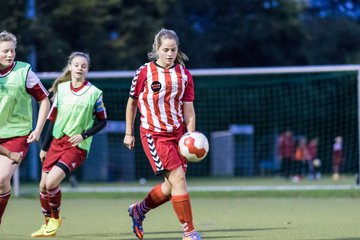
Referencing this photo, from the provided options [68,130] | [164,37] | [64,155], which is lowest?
[64,155]

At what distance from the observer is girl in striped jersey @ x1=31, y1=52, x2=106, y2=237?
361 inches

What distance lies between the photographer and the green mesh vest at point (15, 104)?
822 centimetres

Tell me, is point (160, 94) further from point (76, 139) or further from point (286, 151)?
point (286, 151)

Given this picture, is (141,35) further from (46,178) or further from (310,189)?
(46,178)

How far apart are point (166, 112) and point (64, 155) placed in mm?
1581

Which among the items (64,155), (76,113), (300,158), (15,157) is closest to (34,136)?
(15,157)

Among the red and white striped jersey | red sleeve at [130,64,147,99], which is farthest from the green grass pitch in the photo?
red sleeve at [130,64,147,99]

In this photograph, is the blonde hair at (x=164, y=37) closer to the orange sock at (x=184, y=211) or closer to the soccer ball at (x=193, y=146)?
the soccer ball at (x=193, y=146)

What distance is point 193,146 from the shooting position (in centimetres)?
787

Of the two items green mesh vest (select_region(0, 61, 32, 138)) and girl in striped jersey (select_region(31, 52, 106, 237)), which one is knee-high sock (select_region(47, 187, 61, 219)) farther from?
green mesh vest (select_region(0, 61, 32, 138))

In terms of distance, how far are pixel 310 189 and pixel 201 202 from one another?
266cm

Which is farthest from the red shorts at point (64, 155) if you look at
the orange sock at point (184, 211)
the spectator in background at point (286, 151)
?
the spectator in background at point (286, 151)

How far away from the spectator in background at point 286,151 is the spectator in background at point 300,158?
0.67 ft

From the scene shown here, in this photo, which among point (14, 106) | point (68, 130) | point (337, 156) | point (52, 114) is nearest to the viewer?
point (14, 106)
